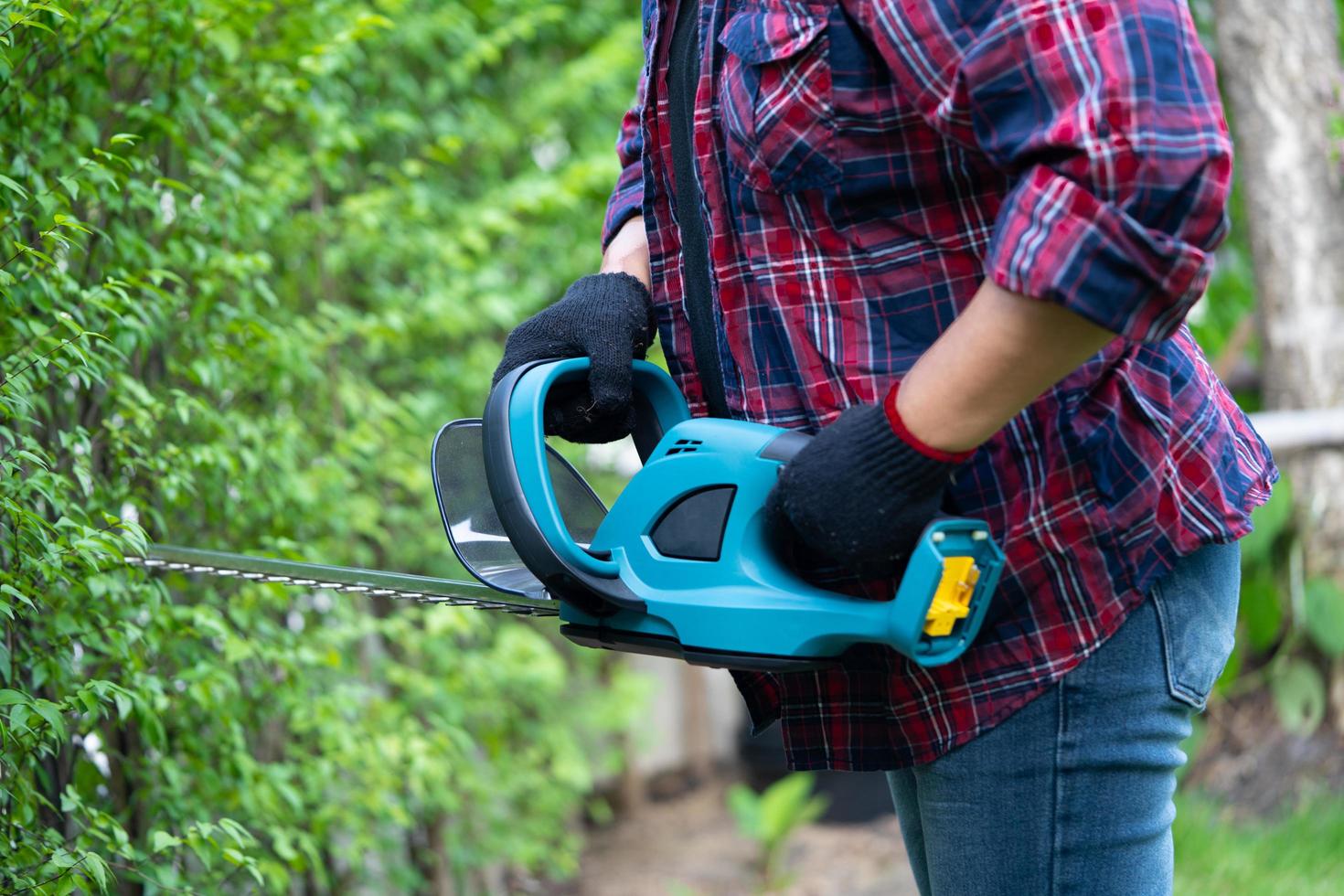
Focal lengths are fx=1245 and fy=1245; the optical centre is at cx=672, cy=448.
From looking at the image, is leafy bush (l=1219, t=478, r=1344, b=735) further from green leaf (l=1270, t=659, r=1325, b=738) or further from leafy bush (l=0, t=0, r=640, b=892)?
leafy bush (l=0, t=0, r=640, b=892)

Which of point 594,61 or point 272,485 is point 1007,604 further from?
point 594,61

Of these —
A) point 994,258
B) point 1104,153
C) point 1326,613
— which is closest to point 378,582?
point 994,258

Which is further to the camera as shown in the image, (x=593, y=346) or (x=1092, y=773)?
(x=593, y=346)

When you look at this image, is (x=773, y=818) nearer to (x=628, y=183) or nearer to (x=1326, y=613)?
(x=1326, y=613)

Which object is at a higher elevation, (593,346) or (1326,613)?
(593,346)

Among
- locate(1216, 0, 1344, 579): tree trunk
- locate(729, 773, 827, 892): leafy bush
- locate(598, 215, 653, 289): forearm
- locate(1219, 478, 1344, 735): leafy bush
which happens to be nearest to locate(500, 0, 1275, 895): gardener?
locate(598, 215, 653, 289): forearm

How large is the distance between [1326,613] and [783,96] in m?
3.27

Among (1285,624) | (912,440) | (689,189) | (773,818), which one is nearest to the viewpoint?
(912,440)

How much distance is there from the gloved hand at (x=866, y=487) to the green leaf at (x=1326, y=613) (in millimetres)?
3101

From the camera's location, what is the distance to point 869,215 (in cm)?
113

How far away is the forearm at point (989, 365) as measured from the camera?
0.99m

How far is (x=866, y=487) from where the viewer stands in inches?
42.4

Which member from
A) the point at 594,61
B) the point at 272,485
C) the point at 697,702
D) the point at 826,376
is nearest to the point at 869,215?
the point at 826,376

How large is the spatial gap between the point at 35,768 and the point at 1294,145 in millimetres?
3864
